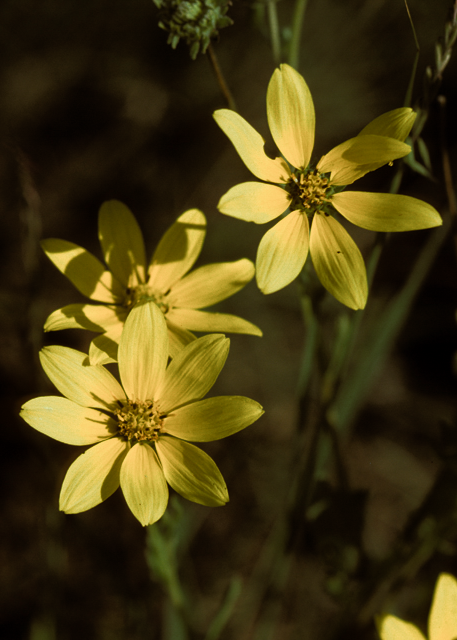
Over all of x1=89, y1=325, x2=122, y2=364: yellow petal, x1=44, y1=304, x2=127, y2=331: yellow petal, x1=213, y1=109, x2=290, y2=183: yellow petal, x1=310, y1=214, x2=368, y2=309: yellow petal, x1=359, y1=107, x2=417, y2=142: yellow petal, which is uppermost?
x1=359, y1=107, x2=417, y2=142: yellow petal

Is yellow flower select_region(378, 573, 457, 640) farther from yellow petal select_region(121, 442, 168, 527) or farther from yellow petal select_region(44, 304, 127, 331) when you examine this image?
yellow petal select_region(44, 304, 127, 331)

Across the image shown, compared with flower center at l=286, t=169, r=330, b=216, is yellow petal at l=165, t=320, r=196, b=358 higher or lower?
lower

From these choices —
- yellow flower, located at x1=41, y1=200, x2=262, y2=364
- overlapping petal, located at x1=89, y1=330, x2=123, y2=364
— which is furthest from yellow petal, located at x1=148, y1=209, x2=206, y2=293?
overlapping petal, located at x1=89, y1=330, x2=123, y2=364

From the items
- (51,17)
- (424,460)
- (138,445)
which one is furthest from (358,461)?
(51,17)

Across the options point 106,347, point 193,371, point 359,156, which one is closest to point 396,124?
point 359,156

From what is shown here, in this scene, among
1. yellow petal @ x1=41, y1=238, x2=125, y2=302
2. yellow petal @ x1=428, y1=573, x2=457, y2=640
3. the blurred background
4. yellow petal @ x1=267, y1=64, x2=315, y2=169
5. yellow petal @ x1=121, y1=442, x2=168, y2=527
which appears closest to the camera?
yellow petal @ x1=121, y1=442, x2=168, y2=527

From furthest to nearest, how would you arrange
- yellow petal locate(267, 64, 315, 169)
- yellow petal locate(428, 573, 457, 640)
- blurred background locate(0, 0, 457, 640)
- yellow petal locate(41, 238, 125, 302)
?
blurred background locate(0, 0, 457, 640) → yellow petal locate(41, 238, 125, 302) → yellow petal locate(428, 573, 457, 640) → yellow petal locate(267, 64, 315, 169)

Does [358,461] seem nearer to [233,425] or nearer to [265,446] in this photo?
[265,446]
